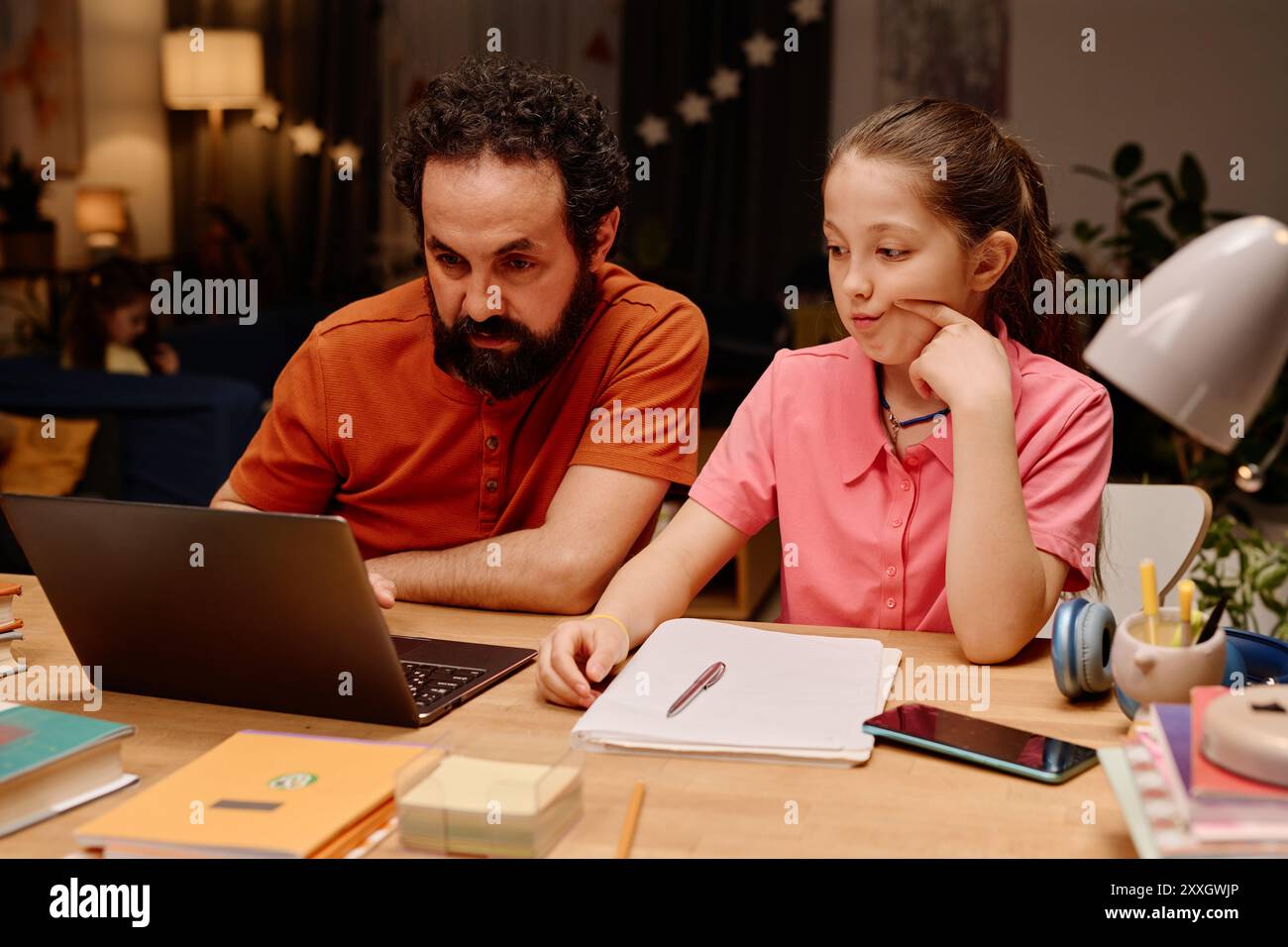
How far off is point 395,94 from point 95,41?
130 cm

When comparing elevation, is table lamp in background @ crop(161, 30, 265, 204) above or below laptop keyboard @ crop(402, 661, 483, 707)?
above

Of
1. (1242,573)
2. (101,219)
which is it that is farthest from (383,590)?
(101,219)

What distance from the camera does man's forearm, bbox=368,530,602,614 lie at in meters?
1.49

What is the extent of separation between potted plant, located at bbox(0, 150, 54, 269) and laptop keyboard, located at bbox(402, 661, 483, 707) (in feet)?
14.8

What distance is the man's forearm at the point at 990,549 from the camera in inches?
49.2

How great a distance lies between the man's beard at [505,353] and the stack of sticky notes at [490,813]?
2.67 feet

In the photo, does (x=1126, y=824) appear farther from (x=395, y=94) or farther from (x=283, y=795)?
(x=395, y=94)

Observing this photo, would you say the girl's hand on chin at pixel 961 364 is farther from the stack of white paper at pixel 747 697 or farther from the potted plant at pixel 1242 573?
the potted plant at pixel 1242 573

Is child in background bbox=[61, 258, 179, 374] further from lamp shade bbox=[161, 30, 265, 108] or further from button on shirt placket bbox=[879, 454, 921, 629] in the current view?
button on shirt placket bbox=[879, 454, 921, 629]

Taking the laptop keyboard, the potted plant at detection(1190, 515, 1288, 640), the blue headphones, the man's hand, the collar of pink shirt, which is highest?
the collar of pink shirt

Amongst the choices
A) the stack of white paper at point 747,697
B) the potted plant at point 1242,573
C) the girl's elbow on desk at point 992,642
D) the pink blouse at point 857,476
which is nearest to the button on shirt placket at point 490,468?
the pink blouse at point 857,476

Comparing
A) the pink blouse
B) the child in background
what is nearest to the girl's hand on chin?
the pink blouse

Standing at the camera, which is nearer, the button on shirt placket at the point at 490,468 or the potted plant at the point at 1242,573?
the button on shirt placket at the point at 490,468

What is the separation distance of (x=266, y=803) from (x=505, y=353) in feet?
2.72
